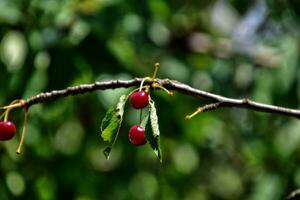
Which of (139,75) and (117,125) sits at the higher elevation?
(139,75)

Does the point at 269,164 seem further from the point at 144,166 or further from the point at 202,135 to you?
the point at 144,166

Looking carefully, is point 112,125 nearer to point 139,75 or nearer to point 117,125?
point 117,125

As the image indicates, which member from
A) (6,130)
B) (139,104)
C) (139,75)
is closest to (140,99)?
(139,104)

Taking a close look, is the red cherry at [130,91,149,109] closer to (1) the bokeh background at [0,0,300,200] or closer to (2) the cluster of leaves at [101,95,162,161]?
(2) the cluster of leaves at [101,95,162,161]

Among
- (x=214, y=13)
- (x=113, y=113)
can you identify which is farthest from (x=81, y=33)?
(x=214, y=13)

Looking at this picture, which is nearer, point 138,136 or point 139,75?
point 138,136

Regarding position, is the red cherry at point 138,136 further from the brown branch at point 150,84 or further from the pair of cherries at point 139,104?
the brown branch at point 150,84

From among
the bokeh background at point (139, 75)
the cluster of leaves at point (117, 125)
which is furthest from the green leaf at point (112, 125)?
the bokeh background at point (139, 75)

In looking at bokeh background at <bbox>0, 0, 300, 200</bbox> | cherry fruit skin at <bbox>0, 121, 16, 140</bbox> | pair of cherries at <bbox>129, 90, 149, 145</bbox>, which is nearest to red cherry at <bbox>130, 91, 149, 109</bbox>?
pair of cherries at <bbox>129, 90, 149, 145</bbox>

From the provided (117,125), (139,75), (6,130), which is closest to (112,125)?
(117,125)
